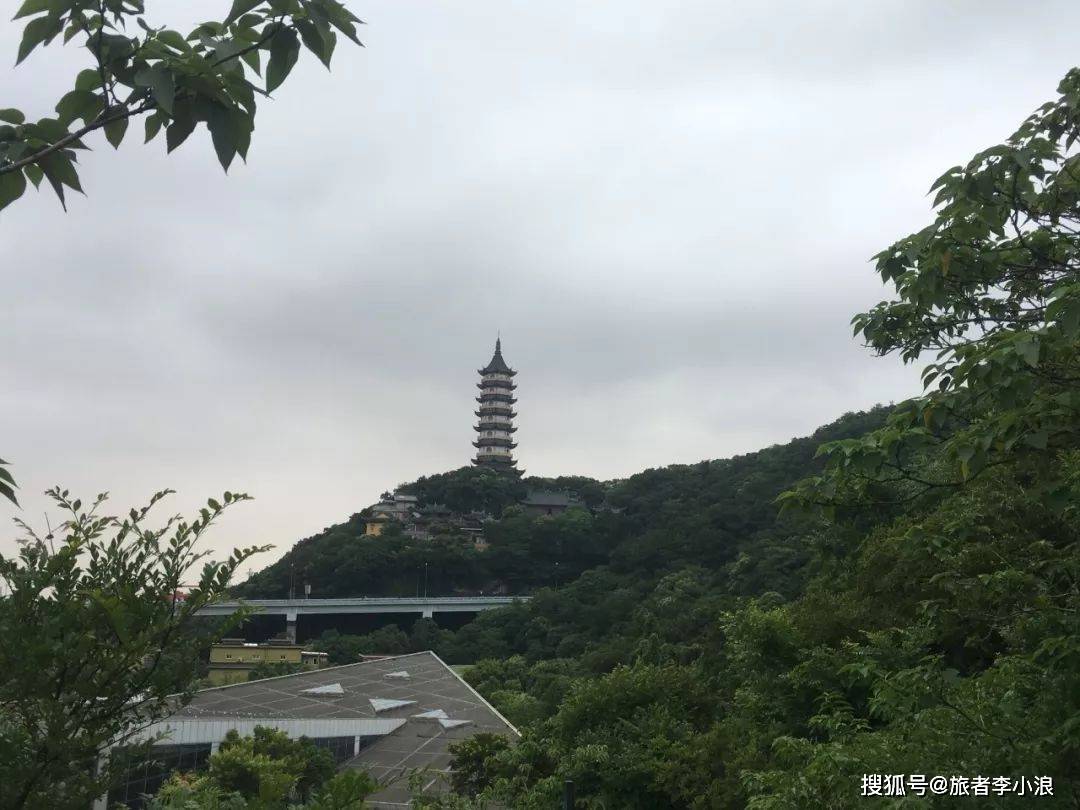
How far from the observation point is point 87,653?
2160mm

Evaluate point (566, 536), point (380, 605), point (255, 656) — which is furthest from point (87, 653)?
point (566, 536)

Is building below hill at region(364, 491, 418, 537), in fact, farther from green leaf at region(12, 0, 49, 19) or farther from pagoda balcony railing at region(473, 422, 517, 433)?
green leaf at region(12, 0, 49, 19)

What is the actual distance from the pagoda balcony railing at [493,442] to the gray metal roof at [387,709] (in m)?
40.8

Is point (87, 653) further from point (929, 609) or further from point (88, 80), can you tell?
point (929, 609)

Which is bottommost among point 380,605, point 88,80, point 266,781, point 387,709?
point 387,709

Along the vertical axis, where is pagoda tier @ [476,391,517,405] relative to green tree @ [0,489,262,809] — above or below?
above

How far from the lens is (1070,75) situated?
3.58m

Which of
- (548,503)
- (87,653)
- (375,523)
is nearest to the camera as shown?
(87,653)

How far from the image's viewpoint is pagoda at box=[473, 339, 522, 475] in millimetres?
63281

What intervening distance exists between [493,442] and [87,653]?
61.2 m

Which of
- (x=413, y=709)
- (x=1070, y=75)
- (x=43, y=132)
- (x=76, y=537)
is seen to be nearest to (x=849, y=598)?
(x=1070, y=75)

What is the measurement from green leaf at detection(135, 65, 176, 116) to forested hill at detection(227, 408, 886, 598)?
102 ft

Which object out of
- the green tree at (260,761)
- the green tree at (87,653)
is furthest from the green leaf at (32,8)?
the green tree at (260,761)

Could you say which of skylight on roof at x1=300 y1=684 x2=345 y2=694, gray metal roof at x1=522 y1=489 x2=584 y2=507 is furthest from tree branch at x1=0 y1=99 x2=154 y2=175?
gray metal roof at x1=522 y1=489 x2=584 y2=507
